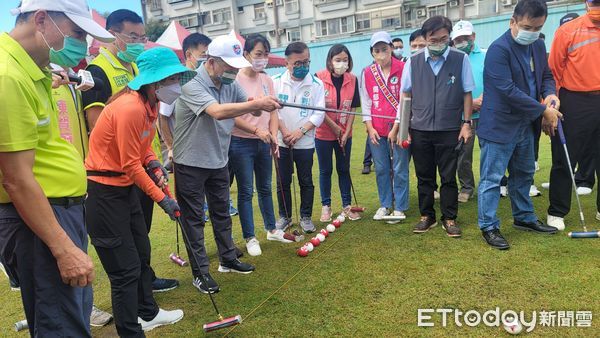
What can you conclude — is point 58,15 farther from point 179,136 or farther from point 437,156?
point 437,156

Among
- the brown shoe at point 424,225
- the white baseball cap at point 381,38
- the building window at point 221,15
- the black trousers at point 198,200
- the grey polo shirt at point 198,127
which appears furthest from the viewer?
the building window at point 221,15

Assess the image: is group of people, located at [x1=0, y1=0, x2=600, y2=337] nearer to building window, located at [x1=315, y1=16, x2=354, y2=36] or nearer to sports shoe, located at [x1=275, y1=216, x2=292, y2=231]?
sports shoe, located at [x1=275, y1=216, x2=292, y2=231]

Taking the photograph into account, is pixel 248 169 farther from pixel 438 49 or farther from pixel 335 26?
pixel 335 26

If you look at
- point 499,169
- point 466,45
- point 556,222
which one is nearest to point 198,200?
point 499,169

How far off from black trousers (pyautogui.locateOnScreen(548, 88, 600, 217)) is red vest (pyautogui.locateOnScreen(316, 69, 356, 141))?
2.13 m

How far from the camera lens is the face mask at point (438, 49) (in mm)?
3916

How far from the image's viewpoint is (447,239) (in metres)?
4.09

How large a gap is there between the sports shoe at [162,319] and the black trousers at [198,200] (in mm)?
356

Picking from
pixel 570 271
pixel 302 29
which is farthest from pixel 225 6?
pixel 570 271

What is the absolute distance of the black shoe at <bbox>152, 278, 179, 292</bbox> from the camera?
141 inches

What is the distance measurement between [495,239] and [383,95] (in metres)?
1.91

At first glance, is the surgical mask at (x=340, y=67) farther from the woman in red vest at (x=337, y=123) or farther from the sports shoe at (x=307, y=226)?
the sports shoe at (x=307, y=226)

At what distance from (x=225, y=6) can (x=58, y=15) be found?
39.4 m

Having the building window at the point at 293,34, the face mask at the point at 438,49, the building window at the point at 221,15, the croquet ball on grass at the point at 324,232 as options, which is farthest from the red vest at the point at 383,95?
the building window at the point at 221,15
